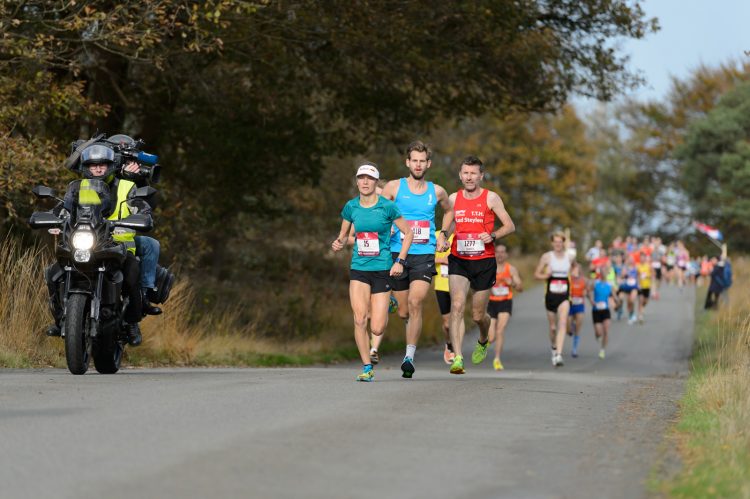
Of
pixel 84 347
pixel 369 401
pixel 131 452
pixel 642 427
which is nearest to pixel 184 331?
pixel 84 347

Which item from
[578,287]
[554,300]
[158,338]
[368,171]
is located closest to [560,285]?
[554,300]

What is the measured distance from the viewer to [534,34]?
81.6 feet

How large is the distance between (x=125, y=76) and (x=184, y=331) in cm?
683

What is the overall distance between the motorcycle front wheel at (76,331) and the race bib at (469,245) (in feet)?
13.1

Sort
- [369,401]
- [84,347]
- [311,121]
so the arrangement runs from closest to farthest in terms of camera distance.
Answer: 1. [369,401]
2. [84,347]
3. [311,121]

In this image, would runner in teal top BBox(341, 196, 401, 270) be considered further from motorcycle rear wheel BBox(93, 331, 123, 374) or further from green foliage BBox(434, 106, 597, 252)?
green foliage BBox(434, 106, 597, 252)

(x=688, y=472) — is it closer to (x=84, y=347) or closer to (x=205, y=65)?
(x=84, y=347)

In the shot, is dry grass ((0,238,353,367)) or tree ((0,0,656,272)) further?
tree ((0,0,656,272))

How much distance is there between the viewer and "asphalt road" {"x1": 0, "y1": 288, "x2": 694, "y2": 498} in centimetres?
684

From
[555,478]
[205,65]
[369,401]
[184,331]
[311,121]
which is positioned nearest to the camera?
[555,478]

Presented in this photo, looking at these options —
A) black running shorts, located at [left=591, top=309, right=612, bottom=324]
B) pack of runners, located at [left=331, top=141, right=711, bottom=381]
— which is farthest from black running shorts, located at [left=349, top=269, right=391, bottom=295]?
black running shorts, located at [left=591, top=309, right=612, bottom=324]

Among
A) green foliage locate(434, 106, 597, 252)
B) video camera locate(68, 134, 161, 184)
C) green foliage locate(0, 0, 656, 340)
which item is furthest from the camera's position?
green foliage locate(434, 106, 597, 252)

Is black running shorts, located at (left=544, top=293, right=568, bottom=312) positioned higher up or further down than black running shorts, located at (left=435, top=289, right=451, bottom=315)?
higher up

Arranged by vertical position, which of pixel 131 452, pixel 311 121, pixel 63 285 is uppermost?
pixel 311 121
